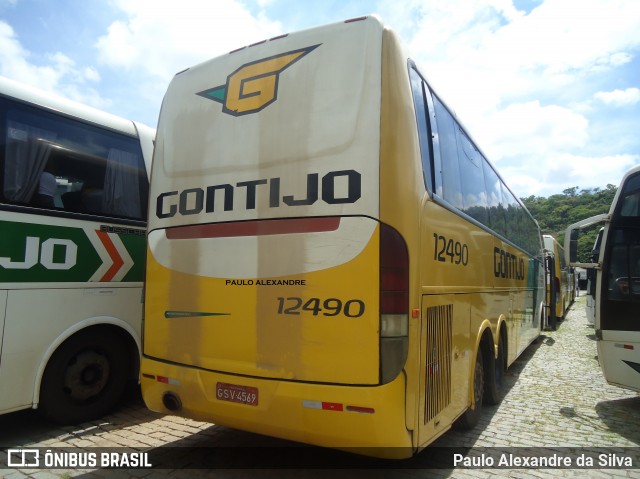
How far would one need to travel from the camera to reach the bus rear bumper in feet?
9.64

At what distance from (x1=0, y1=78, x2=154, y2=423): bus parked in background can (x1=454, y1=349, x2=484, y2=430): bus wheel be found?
3900 millimetres

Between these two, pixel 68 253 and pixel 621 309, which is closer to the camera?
pixel 68 253

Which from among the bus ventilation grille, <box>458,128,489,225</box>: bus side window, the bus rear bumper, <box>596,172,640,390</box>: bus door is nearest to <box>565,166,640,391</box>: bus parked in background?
<box>596,172,640,390</box>: bus door

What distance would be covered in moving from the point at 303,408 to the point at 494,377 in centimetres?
369

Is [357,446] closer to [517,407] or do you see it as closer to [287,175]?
[287,175]

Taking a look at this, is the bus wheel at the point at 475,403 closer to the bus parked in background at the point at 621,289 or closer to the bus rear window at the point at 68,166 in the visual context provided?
the bus parked in background at the point at 621,289

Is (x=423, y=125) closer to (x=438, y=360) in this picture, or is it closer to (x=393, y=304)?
(x=393, y=304)

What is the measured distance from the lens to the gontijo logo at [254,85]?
3.61m

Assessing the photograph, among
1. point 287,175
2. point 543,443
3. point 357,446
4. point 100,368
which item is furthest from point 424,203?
point 100,368

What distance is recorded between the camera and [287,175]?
134 inches

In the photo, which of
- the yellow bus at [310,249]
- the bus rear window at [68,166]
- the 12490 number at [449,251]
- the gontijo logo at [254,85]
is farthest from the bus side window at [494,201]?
the bus rear window at [68,166]

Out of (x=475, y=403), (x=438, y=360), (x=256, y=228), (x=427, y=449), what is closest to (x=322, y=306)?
(x=256, y=228)

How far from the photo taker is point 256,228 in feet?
11.4

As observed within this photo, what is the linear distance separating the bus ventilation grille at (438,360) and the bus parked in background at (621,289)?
125 inches
